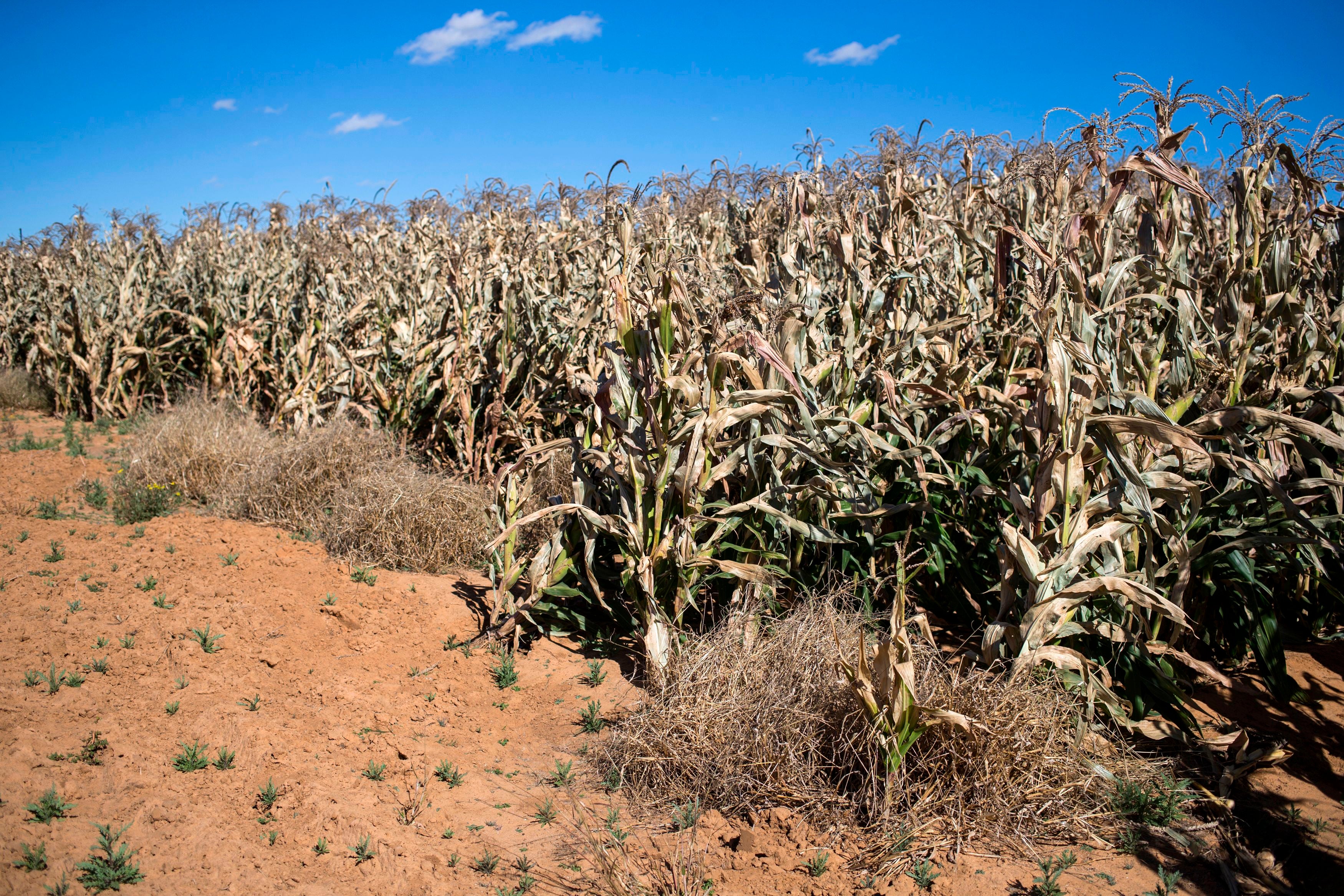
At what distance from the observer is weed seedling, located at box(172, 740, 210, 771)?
9.54 feet

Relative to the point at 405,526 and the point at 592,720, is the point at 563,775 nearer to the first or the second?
the point at 592,720

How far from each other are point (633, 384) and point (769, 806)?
185 cm

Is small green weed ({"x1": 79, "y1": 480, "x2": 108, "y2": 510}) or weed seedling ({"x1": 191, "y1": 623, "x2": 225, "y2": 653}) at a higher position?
small green weed ({"x1": 79, "y1": 480, "x2": 108, "y2": 510})

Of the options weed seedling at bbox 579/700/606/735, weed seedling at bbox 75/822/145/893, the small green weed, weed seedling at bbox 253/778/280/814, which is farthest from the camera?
the small green weed

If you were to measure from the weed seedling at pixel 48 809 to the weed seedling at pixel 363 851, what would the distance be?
37.4 inches

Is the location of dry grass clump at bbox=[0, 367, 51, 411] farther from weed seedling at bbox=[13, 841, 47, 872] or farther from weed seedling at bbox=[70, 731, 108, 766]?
weed seedling at bbox=[13, 841, 47, 872]

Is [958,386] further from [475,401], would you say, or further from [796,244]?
[475,401]

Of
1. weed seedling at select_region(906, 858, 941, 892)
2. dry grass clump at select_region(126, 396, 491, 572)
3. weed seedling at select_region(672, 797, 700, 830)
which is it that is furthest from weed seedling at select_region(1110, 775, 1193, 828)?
dry grass clump at select_region(126, 396, 491, 572)

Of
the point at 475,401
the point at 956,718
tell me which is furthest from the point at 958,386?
the point at 475,401

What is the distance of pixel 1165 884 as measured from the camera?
2477mm

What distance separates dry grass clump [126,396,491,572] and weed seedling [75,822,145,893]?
7.40ft

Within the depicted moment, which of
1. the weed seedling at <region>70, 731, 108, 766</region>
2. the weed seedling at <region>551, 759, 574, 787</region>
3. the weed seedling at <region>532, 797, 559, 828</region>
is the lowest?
the weed seedling at <region>532, 797, 559, 828</region>

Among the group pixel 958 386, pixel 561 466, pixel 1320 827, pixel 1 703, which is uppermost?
Result: pixel 958 386

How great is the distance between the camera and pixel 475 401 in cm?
630
